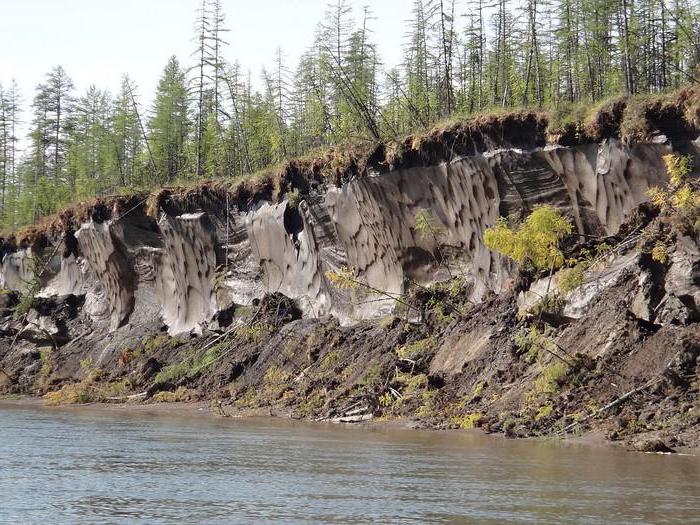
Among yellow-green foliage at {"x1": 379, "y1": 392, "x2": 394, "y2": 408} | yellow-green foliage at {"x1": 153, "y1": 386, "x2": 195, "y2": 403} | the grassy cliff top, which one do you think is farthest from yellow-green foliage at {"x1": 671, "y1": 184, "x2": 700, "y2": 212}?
yellow-green foliage at {"x1": 153, "y1": 386, "x2": 195, "y2": 403}

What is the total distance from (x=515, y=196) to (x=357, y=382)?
8.00 m

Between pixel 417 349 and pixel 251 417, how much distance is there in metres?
6.01

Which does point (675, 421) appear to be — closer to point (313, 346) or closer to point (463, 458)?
point (463, 458)

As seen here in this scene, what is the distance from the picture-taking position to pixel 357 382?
29.8 meters

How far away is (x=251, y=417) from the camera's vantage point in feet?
99.6

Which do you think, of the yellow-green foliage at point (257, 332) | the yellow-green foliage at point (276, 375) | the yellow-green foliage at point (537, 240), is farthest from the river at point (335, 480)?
the yellow-green foliage at point (257, 332)

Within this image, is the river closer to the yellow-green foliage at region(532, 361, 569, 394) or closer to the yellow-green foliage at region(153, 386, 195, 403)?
the yellow-green foliage at region(532, 361, 569, 394)

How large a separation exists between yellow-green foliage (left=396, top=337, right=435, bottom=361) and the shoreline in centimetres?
346

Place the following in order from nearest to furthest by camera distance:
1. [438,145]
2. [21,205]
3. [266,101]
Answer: [438,145] → [266,101] → [21,205]

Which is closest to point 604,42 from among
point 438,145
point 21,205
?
point 438,145

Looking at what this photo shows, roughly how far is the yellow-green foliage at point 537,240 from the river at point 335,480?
21.3ft

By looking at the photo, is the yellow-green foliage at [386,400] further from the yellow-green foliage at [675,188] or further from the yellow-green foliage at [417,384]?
the yellow-green foliage at [675,188]

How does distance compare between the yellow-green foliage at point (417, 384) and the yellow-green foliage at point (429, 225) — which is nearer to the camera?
the yellow-green foliage at point (417, 384)

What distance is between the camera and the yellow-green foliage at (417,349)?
29.2m
